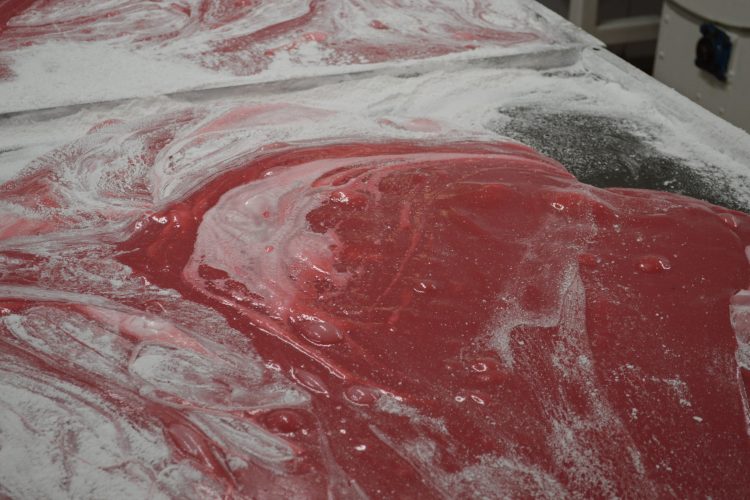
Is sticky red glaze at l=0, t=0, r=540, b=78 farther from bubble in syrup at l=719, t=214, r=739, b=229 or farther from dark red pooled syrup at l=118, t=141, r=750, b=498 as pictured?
bubble in syrup at l=719, t=214, r=739, b=229

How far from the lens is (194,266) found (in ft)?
3.87

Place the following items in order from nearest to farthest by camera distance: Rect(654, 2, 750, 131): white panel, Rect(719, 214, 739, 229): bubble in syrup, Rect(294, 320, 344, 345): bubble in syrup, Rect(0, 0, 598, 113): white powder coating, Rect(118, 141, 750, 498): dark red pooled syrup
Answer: Rect(118, 141, 750, 498): dark red pooled syrup < Rect(294, 320, 344, 345): bubble in syrup < Rect(719, 214, 739, 229): bubble in syrup < Rect(0, 0, 598, 113): white powder coating < Rect(654, 2, 750, 131): white panel

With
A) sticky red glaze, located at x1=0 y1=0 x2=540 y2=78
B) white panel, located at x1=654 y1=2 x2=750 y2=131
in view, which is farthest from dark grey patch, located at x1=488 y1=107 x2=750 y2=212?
white panel, located at x1=654 y1=2 x2=750 y2=131

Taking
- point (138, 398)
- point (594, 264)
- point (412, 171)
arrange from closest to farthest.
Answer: point (138, 398), point (594, 264), point (412, 171)

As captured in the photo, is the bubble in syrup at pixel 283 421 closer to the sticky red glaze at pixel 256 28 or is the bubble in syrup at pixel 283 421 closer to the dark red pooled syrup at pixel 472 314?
the dark red pooled syrup at pixel 472 314

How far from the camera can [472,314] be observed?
1.07 m

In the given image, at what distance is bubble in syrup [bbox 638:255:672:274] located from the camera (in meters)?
1.14

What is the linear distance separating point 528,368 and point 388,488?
0.27 metres

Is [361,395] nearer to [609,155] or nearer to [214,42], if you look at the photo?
[609,155]


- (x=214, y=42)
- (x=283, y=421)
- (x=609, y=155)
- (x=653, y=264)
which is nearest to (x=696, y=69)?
(x=609, y=155)

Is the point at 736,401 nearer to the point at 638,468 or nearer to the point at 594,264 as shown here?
the point at 638,468

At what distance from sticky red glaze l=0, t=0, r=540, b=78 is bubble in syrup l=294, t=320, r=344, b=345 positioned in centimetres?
102

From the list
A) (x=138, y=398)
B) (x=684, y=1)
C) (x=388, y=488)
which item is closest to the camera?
(x=388, y=488)

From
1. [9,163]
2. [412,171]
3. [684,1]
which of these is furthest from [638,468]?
[684,1]
